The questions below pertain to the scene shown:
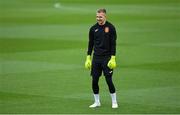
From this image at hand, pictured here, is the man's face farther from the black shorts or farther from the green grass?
the green grass

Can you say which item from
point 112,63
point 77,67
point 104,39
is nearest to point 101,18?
point 104,39

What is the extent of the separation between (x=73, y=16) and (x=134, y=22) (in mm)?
6167

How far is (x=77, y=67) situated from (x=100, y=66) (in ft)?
24.0

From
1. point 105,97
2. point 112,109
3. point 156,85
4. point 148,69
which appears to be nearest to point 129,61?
point 148,69

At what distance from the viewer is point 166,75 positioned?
20812 mm

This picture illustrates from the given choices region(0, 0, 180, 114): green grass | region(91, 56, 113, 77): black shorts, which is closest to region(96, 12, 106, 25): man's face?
region(91, 56, 113, 77): black shorts

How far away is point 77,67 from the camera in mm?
23172

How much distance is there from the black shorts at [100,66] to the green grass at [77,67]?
33.3 inches

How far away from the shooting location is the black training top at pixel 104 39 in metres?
15.7

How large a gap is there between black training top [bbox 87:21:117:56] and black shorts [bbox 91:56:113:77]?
0.32 ft

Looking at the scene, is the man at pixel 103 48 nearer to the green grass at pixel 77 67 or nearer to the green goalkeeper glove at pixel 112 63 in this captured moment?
the green goalkeeper glove at pixel 112 63

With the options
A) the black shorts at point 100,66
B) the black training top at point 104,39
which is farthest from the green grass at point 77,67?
the black training top at point 104,39

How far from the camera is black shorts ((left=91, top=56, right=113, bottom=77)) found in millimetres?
15766

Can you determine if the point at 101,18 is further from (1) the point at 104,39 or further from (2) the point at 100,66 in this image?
(2) the point at 100,66
